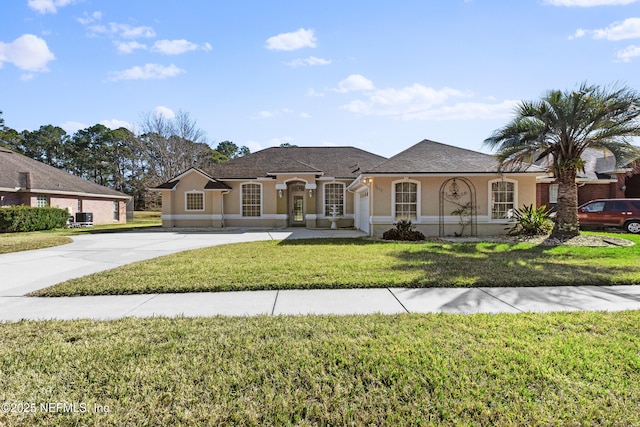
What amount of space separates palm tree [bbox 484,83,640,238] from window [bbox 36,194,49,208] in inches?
1074

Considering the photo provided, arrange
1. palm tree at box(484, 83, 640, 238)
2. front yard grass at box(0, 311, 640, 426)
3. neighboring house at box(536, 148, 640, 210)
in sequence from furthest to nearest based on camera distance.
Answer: neighboring house at box(536, 148, 640, 210) < palm tree at box(484, 83, 640, 238) < front yard grass at box(0, 311, 640, 426)

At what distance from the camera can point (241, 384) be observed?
9.00ft

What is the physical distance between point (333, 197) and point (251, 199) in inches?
214

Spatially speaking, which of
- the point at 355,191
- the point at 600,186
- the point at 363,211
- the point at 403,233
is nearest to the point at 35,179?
the point at 355,191

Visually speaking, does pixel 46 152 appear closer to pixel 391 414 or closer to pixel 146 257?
pixel 146 257

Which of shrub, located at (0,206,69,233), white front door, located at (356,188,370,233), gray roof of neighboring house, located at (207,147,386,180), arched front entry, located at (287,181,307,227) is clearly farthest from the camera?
arched front entry, located at (287,181,307,227)

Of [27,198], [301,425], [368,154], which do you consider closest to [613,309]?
[301,425]

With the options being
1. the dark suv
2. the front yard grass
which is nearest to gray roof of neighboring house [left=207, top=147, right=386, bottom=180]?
the dark suv

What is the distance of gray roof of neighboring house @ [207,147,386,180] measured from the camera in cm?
2112

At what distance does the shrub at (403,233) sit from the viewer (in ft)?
42.9

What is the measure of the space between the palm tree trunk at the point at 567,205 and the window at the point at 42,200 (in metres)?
28.8

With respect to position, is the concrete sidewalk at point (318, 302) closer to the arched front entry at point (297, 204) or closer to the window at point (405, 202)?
the window at point (405, 202)

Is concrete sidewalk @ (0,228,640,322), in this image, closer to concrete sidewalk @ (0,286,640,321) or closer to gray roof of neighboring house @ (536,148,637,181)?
concrete sidewalk @ (0,286,640,321)

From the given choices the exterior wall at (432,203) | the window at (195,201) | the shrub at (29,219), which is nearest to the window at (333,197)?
the exterior wall at (432,203)
